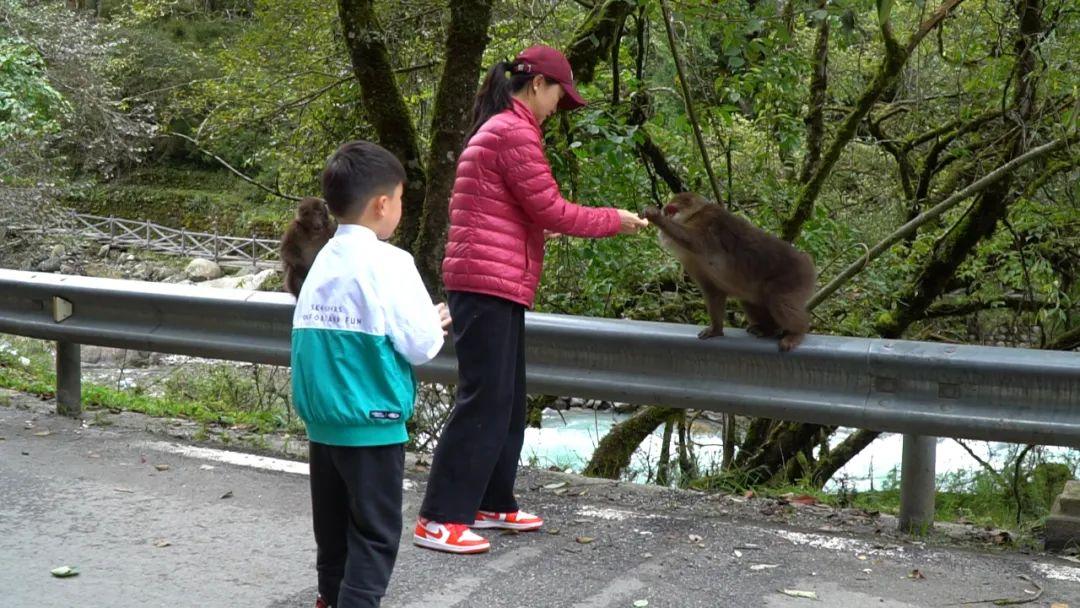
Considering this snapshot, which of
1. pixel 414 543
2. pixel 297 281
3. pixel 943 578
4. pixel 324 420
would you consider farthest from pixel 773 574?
pixel 297 281

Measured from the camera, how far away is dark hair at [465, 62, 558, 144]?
16.0ft

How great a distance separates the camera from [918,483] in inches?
204

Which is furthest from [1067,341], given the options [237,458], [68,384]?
[68,384]

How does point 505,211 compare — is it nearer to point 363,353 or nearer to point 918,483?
point 363,353

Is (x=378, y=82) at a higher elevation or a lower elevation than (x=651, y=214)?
higher

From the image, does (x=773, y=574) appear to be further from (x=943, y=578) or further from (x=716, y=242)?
(x=716, y=242)

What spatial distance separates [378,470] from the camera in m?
3.77

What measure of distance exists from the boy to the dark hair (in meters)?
1.17

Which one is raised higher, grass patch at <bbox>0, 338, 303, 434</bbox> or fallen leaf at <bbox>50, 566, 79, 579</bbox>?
grass patch at <bbox>0, 338, 303, 434</bbox>

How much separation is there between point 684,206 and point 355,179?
2.60 m

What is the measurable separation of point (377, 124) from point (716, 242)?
8.73 feet

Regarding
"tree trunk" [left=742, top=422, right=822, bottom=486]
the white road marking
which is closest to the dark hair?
the white road marking

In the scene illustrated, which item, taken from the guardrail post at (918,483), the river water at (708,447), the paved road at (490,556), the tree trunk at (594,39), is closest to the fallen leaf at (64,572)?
the paved road at (490,556)

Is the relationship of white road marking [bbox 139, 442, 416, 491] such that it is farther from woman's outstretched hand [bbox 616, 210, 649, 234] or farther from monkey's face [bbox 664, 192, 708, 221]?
monkey's face [bbox 664, 192, 708, 221]
